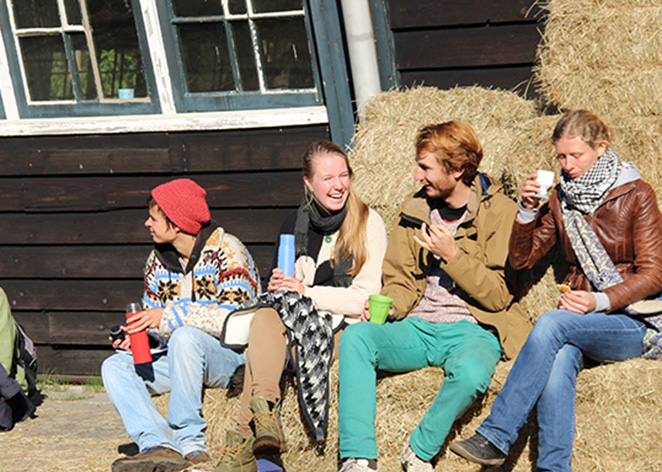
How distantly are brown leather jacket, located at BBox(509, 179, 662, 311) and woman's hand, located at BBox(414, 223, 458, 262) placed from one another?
0.98 feet

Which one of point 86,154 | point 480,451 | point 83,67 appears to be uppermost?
point 83,67

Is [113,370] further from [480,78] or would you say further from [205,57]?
[480,78]

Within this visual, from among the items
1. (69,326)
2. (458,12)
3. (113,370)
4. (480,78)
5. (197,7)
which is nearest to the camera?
(113,370)

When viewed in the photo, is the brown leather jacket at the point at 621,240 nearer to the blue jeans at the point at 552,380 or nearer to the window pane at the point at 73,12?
the blue jeans at the point at 552,380

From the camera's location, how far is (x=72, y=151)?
5.87m

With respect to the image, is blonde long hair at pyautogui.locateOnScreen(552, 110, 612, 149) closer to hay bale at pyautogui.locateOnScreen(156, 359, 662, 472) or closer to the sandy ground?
hay bale at pyautogui.locateOnScreen(156, 359, 662, 472)

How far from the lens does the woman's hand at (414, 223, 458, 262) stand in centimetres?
383

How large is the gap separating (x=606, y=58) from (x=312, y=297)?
1.93 m

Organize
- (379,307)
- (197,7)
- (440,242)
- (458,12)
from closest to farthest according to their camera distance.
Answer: (440,242) < (379,307) < (458,12) < (197,7)

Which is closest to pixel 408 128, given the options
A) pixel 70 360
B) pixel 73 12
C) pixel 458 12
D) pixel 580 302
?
pixel 458 12

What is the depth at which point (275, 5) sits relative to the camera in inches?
211

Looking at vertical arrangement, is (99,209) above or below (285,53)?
below

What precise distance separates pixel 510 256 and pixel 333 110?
6.15 ft

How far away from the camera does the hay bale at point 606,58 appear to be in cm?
418
